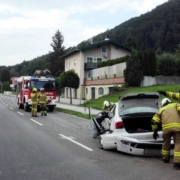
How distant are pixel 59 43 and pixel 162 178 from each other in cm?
8239

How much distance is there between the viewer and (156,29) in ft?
335

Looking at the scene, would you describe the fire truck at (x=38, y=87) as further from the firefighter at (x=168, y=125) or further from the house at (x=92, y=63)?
the house at (x=92, y=63)

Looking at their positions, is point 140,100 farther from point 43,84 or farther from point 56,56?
point 56,56

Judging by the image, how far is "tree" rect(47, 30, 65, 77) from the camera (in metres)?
83.2

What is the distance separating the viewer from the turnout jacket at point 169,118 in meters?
7.51

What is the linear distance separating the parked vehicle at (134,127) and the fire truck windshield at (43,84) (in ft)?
55.5

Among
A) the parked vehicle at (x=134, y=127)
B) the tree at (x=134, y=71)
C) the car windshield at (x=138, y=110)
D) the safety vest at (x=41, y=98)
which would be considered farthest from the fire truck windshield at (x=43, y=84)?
the car windshield at (x=138, y=110)

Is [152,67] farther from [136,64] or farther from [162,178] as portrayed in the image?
[162,178]

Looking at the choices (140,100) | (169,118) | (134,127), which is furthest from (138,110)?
(169,118)

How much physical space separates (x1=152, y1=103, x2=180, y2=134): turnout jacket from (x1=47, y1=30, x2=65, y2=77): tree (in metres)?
75.2

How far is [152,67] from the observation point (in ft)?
120

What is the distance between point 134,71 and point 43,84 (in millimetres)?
12731

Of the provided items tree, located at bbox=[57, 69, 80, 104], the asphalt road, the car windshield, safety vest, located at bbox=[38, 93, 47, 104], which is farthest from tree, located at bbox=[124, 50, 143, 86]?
the car windshield

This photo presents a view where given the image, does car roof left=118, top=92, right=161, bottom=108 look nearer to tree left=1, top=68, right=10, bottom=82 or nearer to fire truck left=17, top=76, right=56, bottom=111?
fire truck left=17, top=76, right=56, bottom=111
